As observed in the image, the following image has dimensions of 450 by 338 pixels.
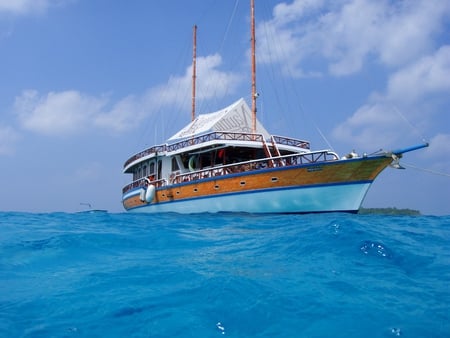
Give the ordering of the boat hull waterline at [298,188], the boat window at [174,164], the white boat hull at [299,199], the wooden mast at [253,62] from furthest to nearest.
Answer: the boat window at [174,164] < the wooden mast at [253,62] < the white boat hull at [299,199] < the boat hull waterline at [298,188]

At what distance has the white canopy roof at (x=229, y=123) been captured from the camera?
19516 mm

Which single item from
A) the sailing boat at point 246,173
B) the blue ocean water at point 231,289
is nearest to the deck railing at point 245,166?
the sailing boat at point 246,173

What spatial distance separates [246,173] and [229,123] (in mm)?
6002

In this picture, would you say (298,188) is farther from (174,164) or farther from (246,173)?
(174,164)

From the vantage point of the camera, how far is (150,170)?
23625 mm

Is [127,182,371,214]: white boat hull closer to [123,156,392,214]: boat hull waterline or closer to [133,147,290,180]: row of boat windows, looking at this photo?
[123,156,392,214]: boat hull waterline

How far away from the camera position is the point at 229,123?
65.4 ft

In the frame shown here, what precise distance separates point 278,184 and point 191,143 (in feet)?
21.3

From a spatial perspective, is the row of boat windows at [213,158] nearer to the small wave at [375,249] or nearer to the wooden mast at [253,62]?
the wooden mast at [253,62]

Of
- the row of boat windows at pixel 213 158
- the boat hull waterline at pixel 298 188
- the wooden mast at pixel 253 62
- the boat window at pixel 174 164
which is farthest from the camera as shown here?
the boat window at pixel 174 164

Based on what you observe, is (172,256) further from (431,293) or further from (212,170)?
(212,170)

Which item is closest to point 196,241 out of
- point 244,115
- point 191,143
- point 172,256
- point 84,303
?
point 172,256

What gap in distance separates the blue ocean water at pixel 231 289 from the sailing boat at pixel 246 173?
673 cm

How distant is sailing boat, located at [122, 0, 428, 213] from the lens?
12992mm
